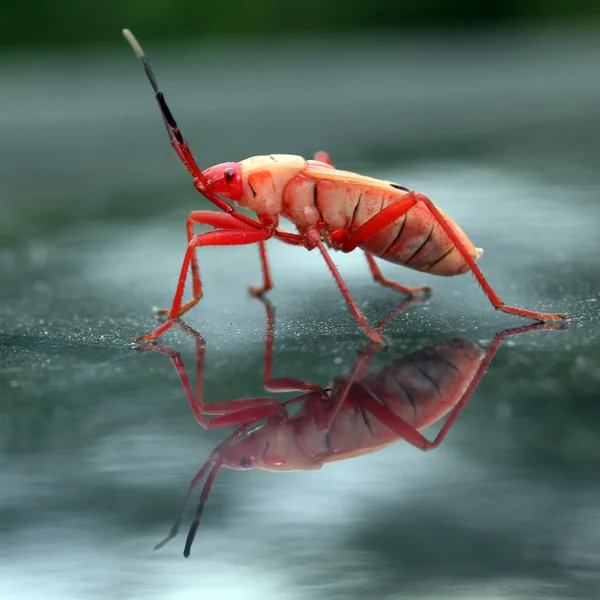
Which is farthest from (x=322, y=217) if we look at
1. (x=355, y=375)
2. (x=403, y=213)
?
(x=355, y=375)

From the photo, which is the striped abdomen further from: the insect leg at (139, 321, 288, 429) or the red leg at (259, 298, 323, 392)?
the insect leg at (139, 321, 288, 429)

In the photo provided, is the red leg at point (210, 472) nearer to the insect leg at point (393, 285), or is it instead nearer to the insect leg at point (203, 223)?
the insect leg at point (393, 285)

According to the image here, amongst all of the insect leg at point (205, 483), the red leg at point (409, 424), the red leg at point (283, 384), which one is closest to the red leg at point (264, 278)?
the red leg at point (283, 384)

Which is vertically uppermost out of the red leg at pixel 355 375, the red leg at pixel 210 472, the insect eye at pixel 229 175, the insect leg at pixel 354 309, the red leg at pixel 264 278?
the insect eye at pixel 229 175

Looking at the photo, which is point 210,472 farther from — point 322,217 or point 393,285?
point 393,285

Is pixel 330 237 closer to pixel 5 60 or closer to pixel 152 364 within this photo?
pixel 152 364

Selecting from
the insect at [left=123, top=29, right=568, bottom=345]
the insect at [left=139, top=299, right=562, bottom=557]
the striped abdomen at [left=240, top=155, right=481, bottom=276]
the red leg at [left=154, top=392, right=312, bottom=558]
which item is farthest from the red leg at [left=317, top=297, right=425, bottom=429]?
the striped abdomen at [left=240, top=155, right=481, bottom=276]
